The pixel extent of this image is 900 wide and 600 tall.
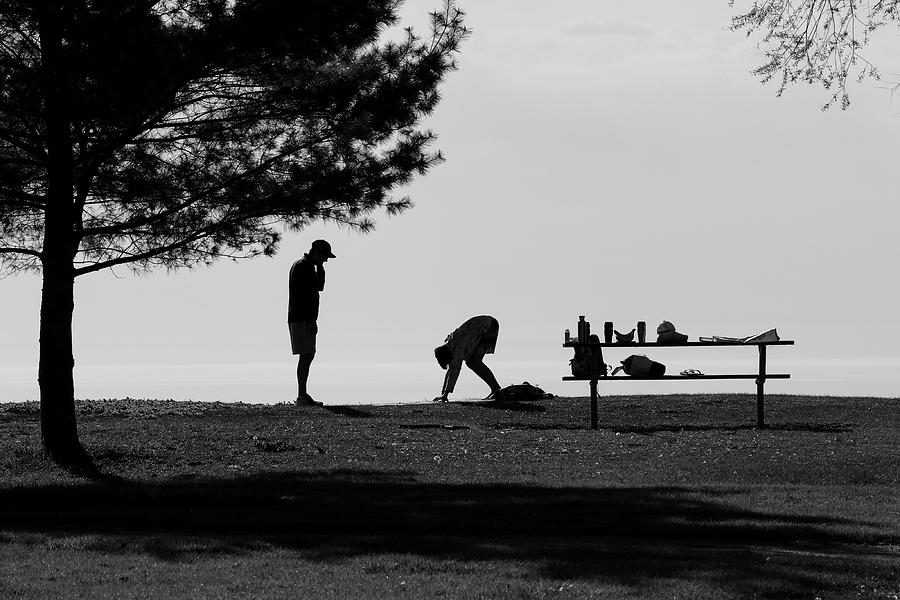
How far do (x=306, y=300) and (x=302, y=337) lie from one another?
61 centimetres

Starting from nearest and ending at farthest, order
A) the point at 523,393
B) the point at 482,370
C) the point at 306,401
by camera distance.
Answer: the point at 482,370
the point at 306,401
the point at 523,393

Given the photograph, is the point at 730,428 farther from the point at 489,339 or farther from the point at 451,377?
the point at 451,377

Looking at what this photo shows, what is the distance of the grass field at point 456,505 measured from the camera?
26.7 ft

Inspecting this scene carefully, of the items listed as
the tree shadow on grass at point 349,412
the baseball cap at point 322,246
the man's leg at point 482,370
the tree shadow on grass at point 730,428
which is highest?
the baseball cap at point 322,246

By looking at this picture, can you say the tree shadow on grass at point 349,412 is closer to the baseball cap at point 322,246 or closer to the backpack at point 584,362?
the baseball cap at point 322,246

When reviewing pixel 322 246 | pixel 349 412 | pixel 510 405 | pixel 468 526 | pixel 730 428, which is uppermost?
pixel 322 246

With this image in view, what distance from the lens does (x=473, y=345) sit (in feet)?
69.6

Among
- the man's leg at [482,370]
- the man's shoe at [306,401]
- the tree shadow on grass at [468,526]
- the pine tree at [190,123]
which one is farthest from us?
the man's shoe at [306,401]

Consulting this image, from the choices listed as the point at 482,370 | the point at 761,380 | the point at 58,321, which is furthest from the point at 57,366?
the point at 761,380

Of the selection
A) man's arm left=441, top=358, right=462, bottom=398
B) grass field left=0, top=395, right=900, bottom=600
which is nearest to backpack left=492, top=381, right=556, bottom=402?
man's arm left=441, top=358, right=462, bottom=398

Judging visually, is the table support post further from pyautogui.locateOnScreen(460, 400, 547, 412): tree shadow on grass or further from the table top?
pyautogui.locateOnScreen(460, 400, 547, 412): tree shadow on grass

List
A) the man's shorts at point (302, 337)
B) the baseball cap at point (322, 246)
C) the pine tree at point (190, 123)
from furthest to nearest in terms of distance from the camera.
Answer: the man's shorts at point (302, 337) → the baseball cap at point (322, 246) → the pine tree at point (190, 123)

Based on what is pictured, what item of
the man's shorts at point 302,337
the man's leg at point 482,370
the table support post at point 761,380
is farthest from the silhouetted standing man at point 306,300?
the table support post at point 761,380

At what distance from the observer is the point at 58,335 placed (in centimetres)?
1495
